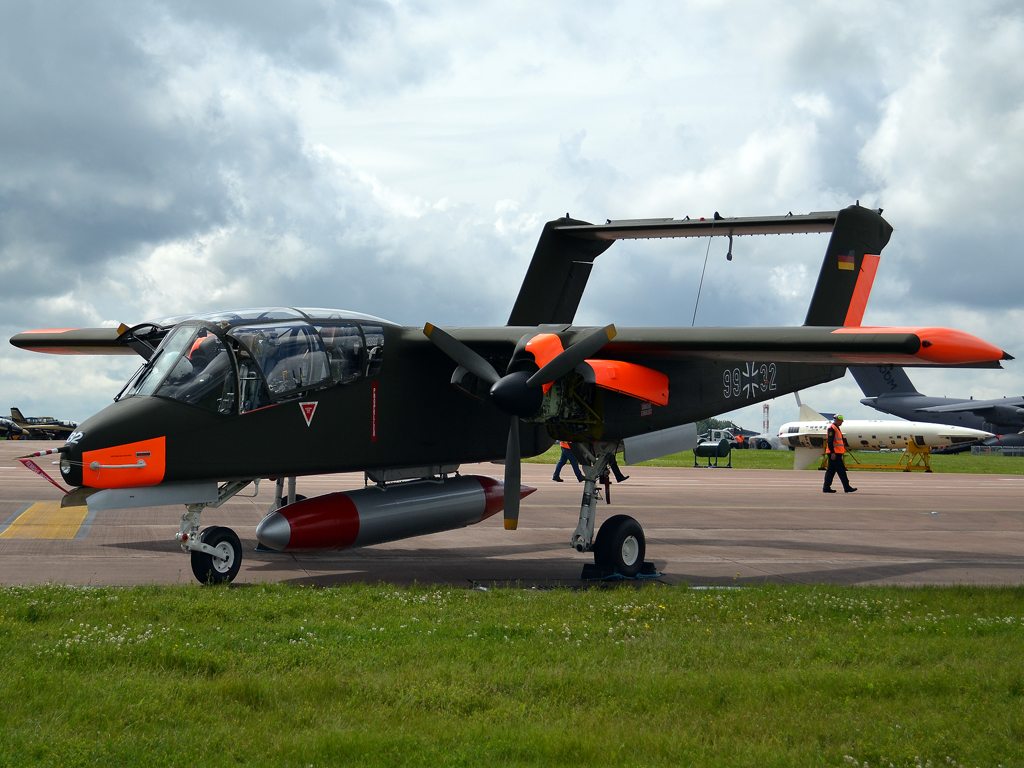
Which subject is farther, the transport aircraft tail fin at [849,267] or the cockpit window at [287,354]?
the transport aircraft tail fin at [849,267]

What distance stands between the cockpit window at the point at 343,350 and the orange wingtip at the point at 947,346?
6436 mm

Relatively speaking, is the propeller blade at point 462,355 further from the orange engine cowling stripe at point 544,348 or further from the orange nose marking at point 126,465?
the orange nose marking at point 126,465

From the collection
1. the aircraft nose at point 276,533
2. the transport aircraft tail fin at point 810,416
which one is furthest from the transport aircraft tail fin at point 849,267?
the transport aircraft tail fin at point 810,416

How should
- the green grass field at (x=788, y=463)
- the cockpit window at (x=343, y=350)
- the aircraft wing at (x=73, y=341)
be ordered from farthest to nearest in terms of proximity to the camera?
the green grass field at (x=788, y=463) < the aircraft wing at (x=73, y=341) < the cockpit window at (x=343, y=350)

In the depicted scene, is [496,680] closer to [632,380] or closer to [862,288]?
[632,380]

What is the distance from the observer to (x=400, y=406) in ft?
39.6

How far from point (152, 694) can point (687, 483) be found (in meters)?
29.3

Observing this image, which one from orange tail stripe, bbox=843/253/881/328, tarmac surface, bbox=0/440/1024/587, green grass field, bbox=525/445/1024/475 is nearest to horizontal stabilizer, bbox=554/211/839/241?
orange tail stripe, bbox=843/253/881/328

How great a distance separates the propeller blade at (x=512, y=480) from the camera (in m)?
11.6

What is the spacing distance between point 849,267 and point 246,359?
457 inches

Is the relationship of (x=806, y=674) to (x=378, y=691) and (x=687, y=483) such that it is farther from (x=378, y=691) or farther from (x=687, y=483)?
(x=687, y=483)

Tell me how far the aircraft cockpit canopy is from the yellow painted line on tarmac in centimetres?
593

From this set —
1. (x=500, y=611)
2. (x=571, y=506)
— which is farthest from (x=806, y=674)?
(x=571, y=506)

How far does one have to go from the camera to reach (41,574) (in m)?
11.0
